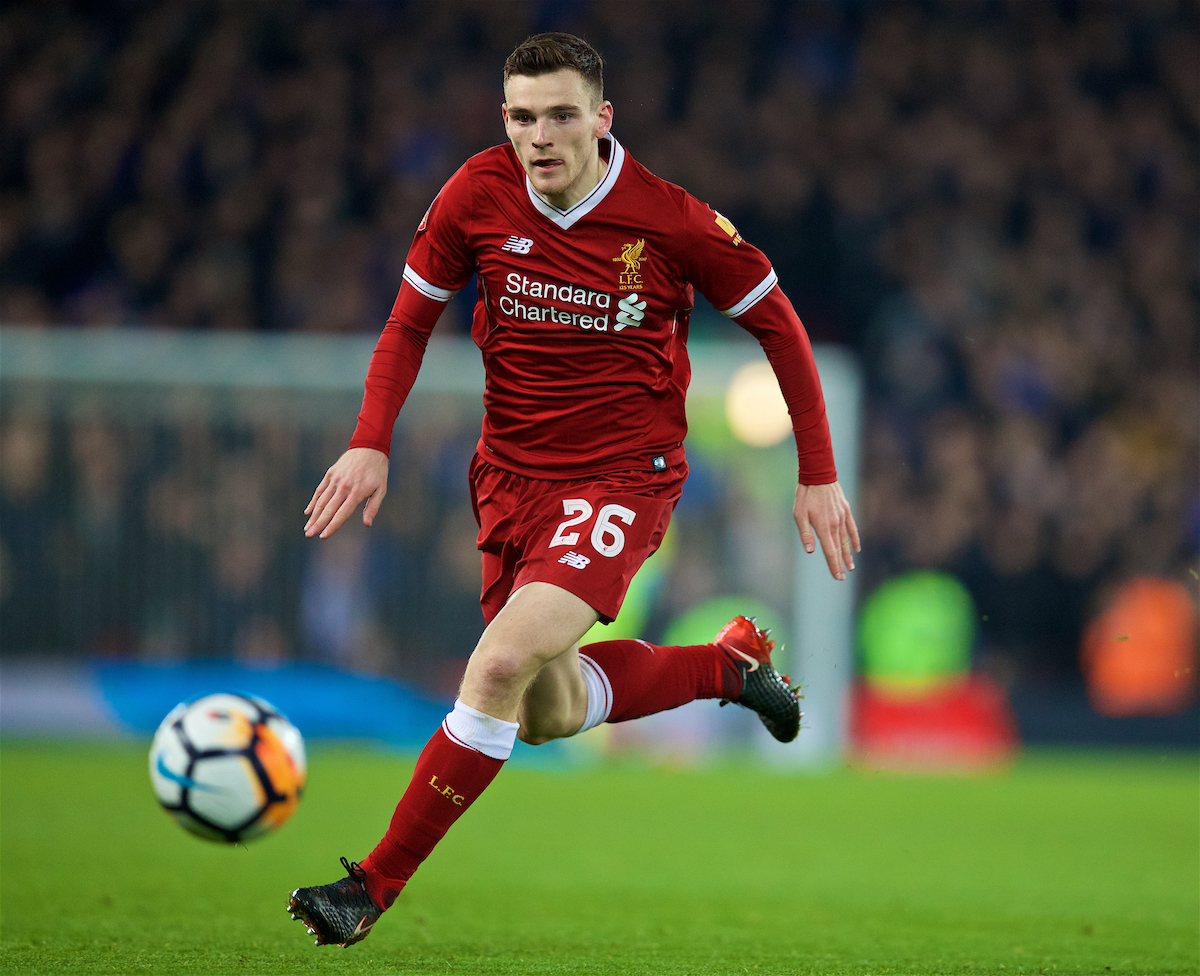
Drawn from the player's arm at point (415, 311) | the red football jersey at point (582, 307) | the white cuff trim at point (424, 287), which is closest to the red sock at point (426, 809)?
the player's arm at point (415, 311)

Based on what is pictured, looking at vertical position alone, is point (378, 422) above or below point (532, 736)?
above

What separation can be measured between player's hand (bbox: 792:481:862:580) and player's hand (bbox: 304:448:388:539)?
1.12 metres

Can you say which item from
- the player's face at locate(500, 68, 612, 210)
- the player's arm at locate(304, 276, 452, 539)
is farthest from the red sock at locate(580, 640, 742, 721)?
the player's face at locate(500, 68, 612, 210)

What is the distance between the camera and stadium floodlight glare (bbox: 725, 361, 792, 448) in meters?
11.0

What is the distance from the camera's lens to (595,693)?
14.1 feet

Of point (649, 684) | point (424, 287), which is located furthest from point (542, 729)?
point (424, 287)

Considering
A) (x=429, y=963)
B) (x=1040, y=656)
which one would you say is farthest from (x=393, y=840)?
(x=1040, y=656)

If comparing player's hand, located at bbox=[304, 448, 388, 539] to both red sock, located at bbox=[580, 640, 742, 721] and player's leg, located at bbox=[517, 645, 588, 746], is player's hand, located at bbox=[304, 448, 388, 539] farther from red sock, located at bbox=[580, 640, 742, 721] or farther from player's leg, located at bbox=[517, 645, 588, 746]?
red sock, located at bbox=[580, 640, 742, 721]

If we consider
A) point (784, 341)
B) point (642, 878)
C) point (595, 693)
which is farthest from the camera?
point (642, 878)

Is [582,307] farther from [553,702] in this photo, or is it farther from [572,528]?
[553,702]

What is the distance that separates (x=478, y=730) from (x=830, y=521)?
43.9 inches

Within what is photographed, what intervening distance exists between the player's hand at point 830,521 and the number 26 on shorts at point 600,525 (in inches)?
19.6

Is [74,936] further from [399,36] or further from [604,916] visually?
[399,36]

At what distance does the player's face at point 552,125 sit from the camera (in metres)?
3.79
